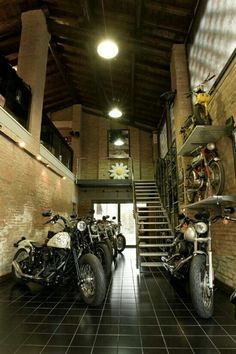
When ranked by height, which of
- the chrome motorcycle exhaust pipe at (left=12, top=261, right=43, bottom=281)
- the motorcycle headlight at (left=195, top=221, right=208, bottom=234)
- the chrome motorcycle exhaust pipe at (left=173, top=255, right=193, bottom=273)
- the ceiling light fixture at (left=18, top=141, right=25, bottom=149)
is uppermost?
the ceiling light fixture at (left=18, top=141, right=25, bottom=149)

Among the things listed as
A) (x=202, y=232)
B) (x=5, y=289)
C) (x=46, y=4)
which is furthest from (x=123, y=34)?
(x=5, y=289)

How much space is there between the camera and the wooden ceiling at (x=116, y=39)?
18.4 ft

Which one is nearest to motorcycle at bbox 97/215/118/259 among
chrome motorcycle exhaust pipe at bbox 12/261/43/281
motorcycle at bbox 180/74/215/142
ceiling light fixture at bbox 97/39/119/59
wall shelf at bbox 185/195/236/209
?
chrome motorcycle exhaust pipe at bbox 12/261/43/281

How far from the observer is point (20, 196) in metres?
5.00

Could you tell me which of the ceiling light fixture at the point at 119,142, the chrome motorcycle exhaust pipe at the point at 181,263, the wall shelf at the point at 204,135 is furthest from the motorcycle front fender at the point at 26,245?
the ceiling light fixture at the point at 119,142

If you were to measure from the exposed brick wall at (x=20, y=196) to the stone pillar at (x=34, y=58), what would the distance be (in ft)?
3.17

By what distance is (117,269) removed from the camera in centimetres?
532

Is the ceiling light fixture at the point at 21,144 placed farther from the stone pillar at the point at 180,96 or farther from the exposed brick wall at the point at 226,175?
the exposed brick wall at the point at 226,175

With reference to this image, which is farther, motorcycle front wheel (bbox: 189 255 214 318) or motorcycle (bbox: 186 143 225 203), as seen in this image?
motorcycle (bbox: 186 143 225 203)

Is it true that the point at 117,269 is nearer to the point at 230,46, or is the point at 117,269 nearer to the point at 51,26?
the point at 230,46

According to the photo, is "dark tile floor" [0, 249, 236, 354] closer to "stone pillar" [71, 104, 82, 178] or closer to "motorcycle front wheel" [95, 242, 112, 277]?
"motorcycle front wheel" [95, 242, 112, 277]

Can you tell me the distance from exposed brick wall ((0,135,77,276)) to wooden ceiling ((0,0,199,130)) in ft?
13.3

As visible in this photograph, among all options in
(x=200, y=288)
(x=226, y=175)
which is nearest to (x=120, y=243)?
(x=226, y=175)

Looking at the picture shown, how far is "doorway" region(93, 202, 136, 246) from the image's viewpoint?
33.9 feet
